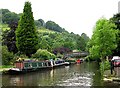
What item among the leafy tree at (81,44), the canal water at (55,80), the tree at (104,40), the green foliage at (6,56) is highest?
the leafy tree at (81,44)

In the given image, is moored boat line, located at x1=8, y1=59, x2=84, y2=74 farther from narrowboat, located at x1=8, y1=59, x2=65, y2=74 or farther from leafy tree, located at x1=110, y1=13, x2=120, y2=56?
leafy tree, located at x1=110, y1=13, x2=120, y2=56

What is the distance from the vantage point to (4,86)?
37531 mm

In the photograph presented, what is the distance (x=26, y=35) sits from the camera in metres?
78.4

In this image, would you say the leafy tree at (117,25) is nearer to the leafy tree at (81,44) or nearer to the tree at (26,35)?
the tree at (26,35)

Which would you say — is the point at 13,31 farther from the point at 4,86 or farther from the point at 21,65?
the point at 4,86

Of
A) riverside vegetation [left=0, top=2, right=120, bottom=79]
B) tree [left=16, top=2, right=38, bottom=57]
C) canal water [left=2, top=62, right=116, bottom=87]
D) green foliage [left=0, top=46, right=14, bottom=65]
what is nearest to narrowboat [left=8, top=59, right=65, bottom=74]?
canal water [left=2, top=62, right=116, bottom=87]

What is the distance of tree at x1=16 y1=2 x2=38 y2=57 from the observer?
7756 centimetres

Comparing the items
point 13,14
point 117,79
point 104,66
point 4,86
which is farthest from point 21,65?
point 13,14

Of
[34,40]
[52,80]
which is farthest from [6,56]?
[52,80]

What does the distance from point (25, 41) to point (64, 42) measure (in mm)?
72364

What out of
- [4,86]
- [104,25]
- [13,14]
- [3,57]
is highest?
[13,14]

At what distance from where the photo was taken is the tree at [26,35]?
7756 cm

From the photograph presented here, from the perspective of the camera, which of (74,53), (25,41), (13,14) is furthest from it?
(13,14)

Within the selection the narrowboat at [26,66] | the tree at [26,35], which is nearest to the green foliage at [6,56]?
the narrowboat at [26,66]
